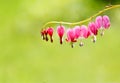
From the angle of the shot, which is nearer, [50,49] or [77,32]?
[77,32]

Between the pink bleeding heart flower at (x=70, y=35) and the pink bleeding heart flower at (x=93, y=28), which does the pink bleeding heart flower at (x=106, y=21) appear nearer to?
the pink bleeding heart flower at (x=93, y=28)

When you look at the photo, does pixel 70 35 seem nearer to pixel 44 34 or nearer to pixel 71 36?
pixel 71 36

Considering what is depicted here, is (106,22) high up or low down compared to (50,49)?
up

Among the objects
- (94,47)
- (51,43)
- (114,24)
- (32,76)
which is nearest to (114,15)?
(114,24)

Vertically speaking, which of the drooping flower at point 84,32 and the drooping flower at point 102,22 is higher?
the drooping flower at point 102,22

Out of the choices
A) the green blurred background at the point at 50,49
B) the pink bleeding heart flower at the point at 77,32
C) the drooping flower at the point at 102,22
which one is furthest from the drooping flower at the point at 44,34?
the drooping flower at the point at 102,22

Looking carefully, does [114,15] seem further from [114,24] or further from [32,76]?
[32,76]

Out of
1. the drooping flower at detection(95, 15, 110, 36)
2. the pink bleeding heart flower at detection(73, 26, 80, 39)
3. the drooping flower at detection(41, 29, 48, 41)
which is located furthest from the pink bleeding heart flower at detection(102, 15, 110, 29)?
the drooping flower at detection(41, 29, 48, 41)

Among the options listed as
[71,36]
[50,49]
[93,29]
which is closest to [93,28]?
[93,29]

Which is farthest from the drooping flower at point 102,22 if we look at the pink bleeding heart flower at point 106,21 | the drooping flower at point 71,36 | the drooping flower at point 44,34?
the drooping flower at point 44,34
